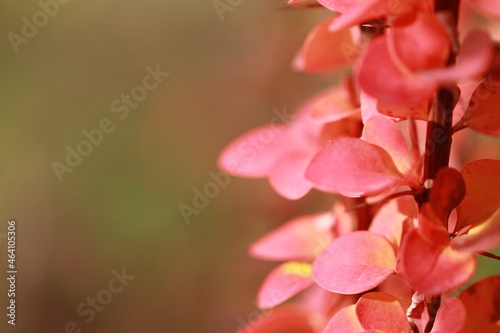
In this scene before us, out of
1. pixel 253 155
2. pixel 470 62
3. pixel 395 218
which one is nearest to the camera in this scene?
pixel 470 62

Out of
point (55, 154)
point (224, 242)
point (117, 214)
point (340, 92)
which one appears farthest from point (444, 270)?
point (55, 154)

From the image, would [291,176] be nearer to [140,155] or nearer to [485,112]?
[485,112]

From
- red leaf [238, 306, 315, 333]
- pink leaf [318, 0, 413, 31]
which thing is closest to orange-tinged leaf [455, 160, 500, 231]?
pink leaf [318, 0, 413, 31]

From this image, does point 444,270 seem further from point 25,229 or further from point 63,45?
point 63,45

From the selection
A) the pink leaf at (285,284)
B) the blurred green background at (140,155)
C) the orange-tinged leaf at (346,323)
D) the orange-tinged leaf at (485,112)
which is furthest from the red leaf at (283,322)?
the blurred green background at (140,155)

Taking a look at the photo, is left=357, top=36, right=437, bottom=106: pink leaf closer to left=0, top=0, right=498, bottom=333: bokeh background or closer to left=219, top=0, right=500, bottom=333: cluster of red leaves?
left=219, top=0, right=500, bottom=333: cluster of red leaves

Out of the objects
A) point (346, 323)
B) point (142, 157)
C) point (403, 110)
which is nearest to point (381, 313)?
point (346, 323)
